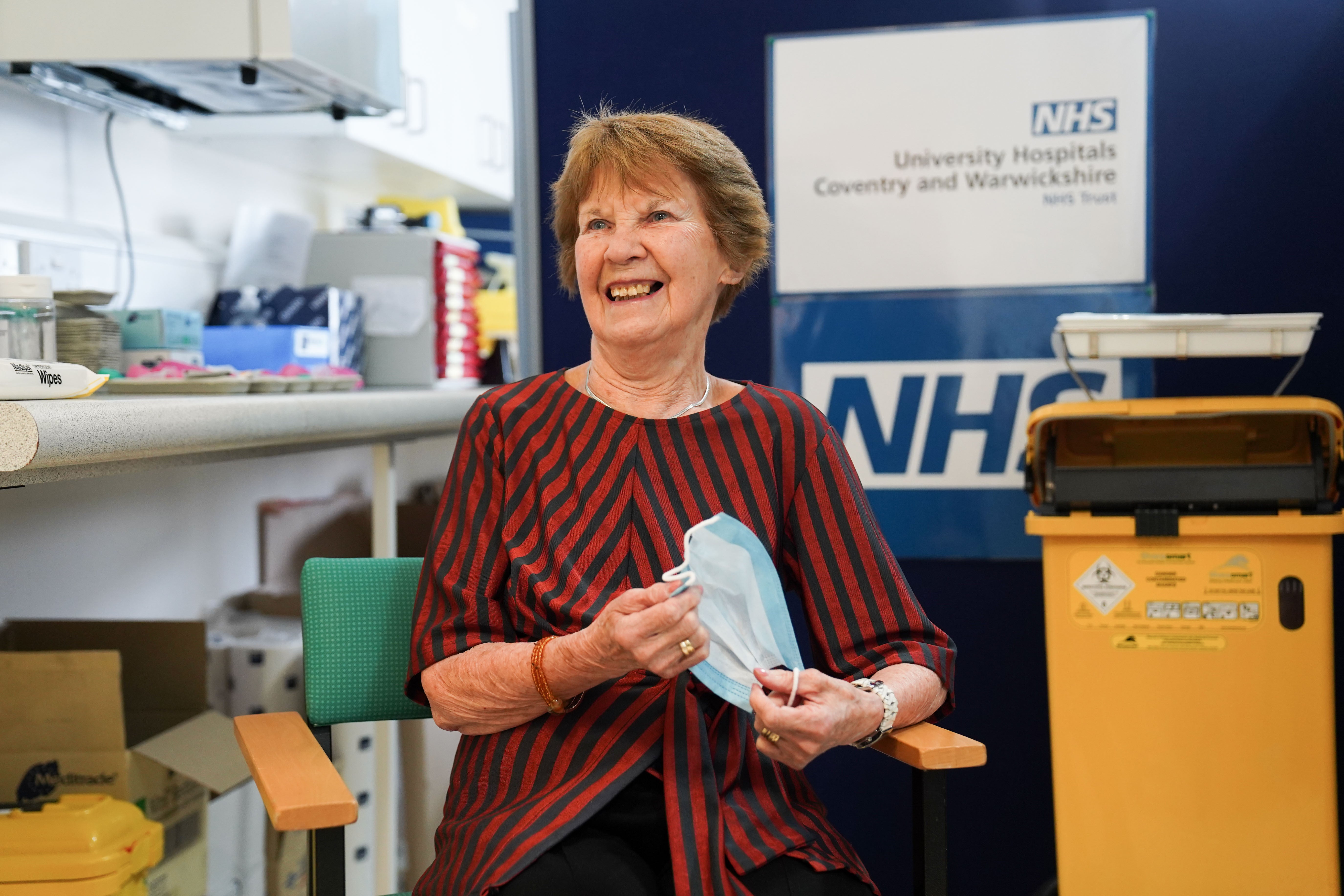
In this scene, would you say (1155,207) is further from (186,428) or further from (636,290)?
(186,428)

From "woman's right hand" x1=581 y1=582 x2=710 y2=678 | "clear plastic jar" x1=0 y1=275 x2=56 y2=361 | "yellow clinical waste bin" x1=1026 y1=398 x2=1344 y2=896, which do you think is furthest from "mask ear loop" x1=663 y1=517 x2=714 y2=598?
"clear plastic jar" x1=0 y1=275 x2=56 y2=361

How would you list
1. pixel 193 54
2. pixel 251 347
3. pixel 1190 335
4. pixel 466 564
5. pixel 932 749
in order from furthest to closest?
pixel 251 347, pixel 193 54, pixel 1190 335, pixel 466 564, pixel 932 749

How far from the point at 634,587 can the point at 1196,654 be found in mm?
993

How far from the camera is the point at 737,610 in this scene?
1.34 metres

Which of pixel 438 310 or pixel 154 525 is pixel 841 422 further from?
pixel 154 525

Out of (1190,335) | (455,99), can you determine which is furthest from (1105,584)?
(455,99)

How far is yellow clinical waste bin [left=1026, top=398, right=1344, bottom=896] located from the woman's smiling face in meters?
0.70

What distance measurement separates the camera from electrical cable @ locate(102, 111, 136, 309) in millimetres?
2600

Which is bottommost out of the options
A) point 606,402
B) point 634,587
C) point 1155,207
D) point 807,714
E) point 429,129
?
point 807,714

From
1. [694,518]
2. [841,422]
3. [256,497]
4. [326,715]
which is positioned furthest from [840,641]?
[256,497]

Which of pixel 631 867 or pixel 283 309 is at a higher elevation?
pixel 283 309

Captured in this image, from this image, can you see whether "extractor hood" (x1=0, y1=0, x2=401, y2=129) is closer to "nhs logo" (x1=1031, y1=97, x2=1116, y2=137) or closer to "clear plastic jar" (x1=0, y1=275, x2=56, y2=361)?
"clear plastic jar" (x1=0, y1=275, x2=56, y2=361)

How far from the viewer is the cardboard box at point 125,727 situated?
5.81 feet

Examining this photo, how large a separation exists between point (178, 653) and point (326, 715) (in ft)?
2.50
